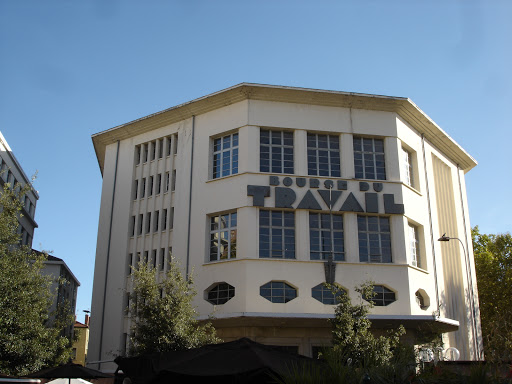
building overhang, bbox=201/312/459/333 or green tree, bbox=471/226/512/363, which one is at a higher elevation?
green tree, bbox=471/226/512/363

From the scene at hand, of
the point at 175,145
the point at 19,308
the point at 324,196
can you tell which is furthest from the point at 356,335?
the point at 175,145

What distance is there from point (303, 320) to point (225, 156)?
7.85 m

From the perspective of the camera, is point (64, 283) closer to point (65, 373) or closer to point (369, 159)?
point (369, 159)

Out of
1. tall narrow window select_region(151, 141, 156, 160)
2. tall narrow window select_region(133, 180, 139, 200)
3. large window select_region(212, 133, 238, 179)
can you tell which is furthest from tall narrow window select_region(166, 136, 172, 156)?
large window select_region(212, 133, 238, 179)

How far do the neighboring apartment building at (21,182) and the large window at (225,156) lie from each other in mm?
14173

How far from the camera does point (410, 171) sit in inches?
1045

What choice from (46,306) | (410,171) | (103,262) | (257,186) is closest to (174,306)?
(46,306)

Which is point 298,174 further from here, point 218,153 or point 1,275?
point 1,275

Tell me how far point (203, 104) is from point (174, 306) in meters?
10.7

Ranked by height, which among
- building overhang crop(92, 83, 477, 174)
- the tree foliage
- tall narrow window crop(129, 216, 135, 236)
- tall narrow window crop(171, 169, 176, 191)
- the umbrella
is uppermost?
building overhang crop(92, 83, 477, 174)

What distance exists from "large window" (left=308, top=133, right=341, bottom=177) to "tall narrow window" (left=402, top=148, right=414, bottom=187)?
10.6 ft

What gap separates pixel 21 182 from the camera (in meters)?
40.6

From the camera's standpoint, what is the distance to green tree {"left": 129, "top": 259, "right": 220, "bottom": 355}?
57.9 ft

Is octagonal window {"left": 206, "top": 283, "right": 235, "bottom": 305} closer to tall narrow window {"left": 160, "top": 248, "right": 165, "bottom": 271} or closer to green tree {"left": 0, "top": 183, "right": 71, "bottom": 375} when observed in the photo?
tall narrow window {"left": 160, "top": 248, "right": 165, "bottom": 271}
